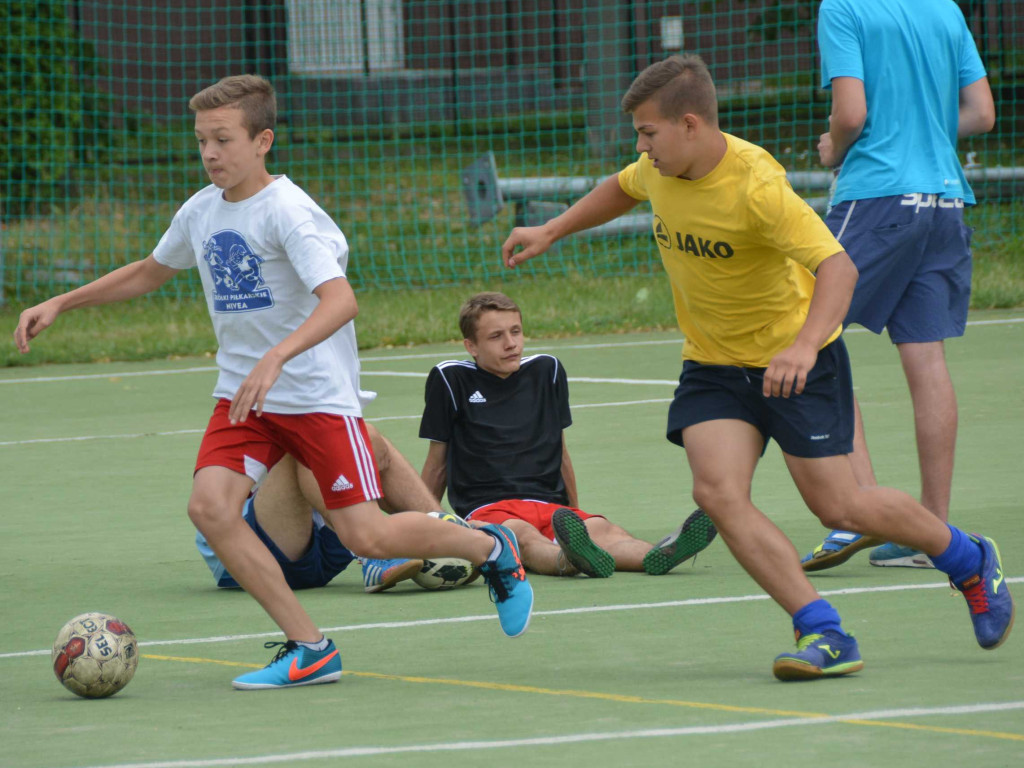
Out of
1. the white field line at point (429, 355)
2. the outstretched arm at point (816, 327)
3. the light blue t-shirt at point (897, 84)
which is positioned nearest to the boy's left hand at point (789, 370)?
the outstretched arm at point (816, 327)

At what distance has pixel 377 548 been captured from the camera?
202 inches

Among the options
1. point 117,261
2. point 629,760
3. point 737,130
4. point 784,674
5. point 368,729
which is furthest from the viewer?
point 737,130

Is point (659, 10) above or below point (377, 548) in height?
above

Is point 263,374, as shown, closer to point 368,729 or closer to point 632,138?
point 368,729

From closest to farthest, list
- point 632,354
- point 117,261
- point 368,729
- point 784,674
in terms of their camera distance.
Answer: point 368,729, point 784,674, point 632,354, point 117,261

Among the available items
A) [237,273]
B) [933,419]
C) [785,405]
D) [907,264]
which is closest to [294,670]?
[237,273]

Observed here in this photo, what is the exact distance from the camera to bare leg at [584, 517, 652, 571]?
6.38 m

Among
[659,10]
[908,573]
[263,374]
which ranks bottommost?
[908,573]

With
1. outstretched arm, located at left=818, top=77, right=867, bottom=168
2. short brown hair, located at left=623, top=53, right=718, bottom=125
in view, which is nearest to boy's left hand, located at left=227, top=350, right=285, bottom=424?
short brown hair, located at left=623, top=53, right=718, bottom=125

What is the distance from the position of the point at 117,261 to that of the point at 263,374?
1575 cm

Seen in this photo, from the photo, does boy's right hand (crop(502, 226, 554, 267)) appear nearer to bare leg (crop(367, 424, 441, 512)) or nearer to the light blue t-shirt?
bare leg (crop(367, 424, 441, 512))

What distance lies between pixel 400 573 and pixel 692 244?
1.72 m

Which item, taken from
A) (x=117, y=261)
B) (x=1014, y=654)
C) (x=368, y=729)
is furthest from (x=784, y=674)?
(x=117, y=261)

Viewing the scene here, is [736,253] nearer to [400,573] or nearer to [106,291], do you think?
[400,573]
